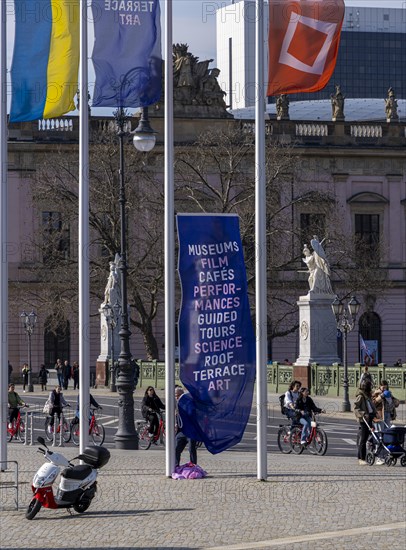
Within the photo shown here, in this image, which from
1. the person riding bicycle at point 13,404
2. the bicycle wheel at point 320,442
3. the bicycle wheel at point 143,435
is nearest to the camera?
the bicycle wheel at point 320,442

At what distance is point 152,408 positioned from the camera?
35250 mm

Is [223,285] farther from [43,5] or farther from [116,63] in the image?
[43,5]

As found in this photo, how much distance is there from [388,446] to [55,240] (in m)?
42.9

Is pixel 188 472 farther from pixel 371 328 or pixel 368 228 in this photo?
pixel 368 228

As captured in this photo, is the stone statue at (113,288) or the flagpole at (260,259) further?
the stone statue at (113,288)

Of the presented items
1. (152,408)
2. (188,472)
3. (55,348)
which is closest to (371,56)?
(55,348)

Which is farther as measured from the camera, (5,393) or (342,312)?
(342,312)

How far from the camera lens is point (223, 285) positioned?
82.9ft

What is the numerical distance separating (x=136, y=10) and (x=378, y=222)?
61.1m

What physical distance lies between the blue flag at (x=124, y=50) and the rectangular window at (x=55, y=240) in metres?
44.6

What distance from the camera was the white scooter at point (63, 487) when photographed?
21719 millimetres

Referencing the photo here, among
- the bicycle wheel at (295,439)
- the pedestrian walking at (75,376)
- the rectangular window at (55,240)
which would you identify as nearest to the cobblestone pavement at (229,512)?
the bicycle wheel at (295,439)

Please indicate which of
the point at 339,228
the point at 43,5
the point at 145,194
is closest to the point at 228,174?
the point at 145,194

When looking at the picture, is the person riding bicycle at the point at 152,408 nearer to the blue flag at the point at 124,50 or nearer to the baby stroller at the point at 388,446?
the baby stroller at the point at 388,446
